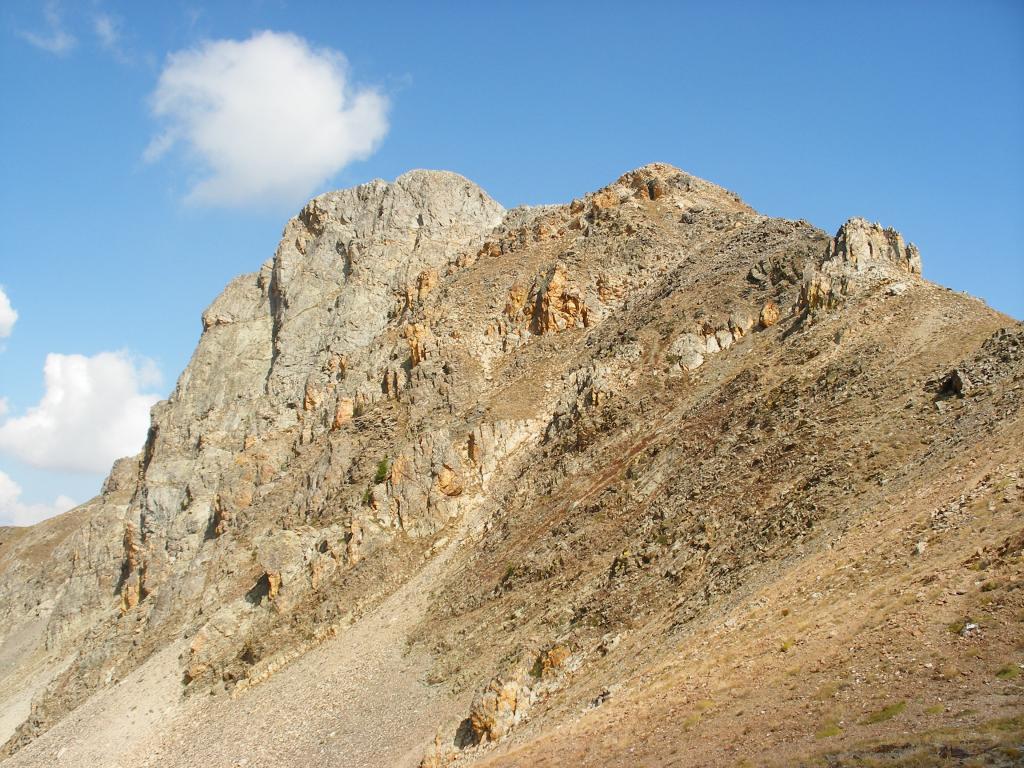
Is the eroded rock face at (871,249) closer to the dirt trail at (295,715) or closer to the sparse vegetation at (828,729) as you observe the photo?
the dirt trail at (295,715)

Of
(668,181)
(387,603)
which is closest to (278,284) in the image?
(668,181)

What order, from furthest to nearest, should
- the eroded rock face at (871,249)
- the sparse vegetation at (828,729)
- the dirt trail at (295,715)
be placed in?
1. the eroded rock face at (871,249)
2. the dirt trail at (295,715)
3. the sparse vegetation at (828,729)

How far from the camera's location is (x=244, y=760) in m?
30.5

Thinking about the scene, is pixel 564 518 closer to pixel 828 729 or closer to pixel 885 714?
pixel 828 729

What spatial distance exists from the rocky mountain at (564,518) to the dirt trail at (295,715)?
0.69 ft

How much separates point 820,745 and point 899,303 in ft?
90.5

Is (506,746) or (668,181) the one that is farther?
Answer: (668,181)

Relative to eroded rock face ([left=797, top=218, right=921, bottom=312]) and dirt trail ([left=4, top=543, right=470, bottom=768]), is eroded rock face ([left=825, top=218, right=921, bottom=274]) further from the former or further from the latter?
dirt trail ([left=4, top=543, right=470, bottom=768])

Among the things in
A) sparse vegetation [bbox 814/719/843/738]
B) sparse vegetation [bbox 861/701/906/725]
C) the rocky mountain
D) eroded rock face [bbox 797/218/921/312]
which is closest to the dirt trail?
the rocky mountain

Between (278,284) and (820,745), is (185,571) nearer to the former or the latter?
(278,284)

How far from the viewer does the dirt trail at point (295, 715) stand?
28.2m

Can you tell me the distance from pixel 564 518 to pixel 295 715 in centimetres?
1493

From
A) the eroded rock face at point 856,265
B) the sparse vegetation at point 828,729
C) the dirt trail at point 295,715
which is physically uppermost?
the eroded rock face at point 856,265

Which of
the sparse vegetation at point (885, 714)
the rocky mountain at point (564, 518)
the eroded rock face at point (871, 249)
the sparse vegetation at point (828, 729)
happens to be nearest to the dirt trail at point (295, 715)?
the rocky mountain at point (564, 518)
